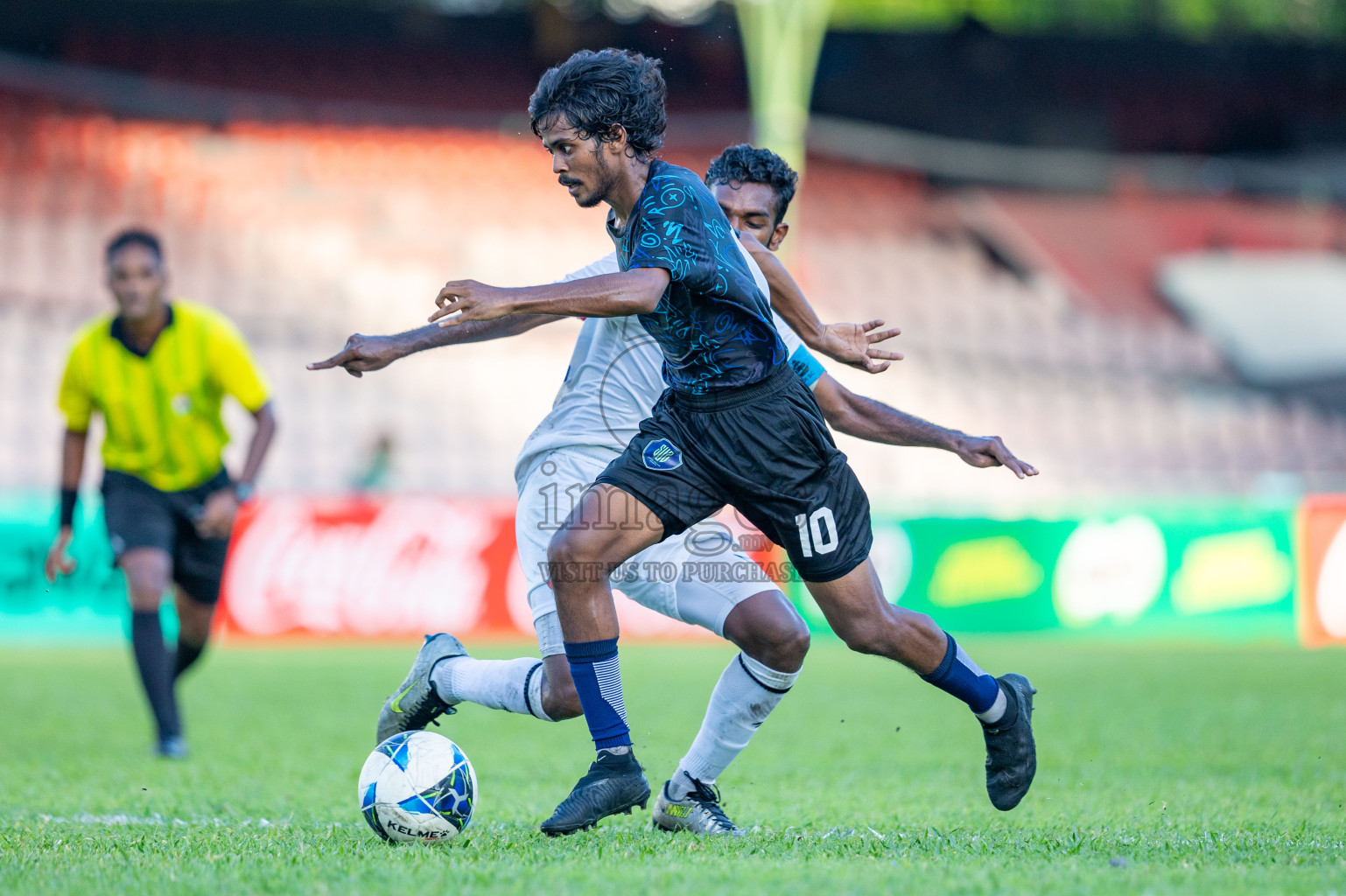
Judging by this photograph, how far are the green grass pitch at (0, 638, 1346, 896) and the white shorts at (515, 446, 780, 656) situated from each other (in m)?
0.68

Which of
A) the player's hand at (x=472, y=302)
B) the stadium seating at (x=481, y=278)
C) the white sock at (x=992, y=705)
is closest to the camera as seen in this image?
the player's hand at (x=472, y=302)

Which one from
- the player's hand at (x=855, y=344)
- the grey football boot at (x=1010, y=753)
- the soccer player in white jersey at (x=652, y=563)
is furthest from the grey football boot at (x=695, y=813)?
the player's hand at (x=855, y=344)

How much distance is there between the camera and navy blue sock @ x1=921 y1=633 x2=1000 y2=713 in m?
4.39

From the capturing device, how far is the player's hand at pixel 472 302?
3654 mm

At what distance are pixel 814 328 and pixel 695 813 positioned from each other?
1.53 meters

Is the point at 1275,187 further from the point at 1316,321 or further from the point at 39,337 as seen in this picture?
the point at 39,337

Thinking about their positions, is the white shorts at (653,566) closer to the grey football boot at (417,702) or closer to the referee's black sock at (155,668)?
the grey football boot at (417,702)

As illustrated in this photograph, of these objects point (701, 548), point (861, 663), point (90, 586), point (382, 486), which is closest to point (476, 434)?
point (382, 486)

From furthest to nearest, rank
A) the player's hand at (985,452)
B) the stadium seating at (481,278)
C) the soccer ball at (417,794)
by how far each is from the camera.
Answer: the stadium seating at (481,278) < the player's hand at (985,452) < the soccer ball at (417,794)

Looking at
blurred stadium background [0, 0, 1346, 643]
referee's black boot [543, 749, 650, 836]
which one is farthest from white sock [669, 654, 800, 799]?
blurred stadium background [0, 0, 1346, 643]

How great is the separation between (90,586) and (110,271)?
7.36 meters

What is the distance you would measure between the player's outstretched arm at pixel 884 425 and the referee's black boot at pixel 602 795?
1.24 meters

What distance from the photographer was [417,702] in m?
4.79

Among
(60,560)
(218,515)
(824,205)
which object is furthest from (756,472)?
(824,205)
